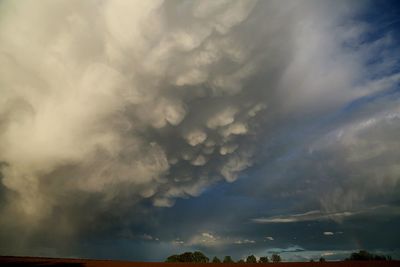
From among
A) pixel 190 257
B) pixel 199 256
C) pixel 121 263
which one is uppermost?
pixel 199 256

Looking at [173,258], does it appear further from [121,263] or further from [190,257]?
[121,263]

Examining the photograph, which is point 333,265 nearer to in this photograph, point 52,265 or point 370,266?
point 370,266

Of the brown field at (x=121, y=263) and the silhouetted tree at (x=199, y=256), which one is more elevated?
the silhouetted tree at (x=199, y=256)

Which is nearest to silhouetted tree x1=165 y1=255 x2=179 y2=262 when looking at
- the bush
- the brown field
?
the bush

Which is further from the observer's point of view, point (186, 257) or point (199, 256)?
point (199, 256)

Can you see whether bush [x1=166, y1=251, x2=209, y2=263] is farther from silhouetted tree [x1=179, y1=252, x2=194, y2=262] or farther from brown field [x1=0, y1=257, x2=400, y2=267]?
brown field [x1=0, y1=257, x2=400, y2=267]

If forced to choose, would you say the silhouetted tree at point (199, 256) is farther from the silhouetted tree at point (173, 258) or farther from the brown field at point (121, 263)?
the brown field at point (121, 263)

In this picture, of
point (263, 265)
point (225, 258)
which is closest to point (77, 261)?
point (263, 265)

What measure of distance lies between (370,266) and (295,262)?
7023mm

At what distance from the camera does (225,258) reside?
8488cm

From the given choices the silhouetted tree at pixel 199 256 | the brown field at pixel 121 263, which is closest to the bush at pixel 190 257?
the silhouetted tree at pixel 199 256

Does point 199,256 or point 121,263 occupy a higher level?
point 199,256

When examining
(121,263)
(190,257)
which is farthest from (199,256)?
(121,263)

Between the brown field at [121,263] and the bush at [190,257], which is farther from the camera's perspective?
the bush at [190,257]
